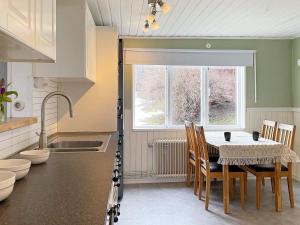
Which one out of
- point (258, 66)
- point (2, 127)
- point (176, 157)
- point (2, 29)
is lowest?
point (176, 157)

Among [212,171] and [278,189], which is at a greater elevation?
[212,171]

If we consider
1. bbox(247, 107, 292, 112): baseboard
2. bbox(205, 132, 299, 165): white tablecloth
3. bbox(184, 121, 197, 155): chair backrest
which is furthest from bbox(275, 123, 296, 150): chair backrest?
bbox(184, 121, 197, 155): chair backrest

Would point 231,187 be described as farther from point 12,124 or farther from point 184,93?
point 12,124

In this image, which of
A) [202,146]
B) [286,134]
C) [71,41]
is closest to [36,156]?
[71,41]

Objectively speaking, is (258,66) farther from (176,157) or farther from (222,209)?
(222,209)

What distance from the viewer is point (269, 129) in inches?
162

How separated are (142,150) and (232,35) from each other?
7.13 ft

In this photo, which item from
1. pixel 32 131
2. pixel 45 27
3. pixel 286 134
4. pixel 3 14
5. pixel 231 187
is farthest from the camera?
pixel 231 187

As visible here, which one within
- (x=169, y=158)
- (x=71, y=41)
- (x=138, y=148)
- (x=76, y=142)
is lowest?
(x=169, y=158)

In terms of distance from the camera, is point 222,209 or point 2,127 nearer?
point 2,127

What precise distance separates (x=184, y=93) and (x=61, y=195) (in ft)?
11.8

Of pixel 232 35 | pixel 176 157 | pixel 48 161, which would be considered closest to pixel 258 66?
pixel 232 35

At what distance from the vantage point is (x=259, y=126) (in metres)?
4.58

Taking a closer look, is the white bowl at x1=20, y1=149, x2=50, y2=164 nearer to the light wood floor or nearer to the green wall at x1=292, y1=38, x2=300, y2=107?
the light wood floor
